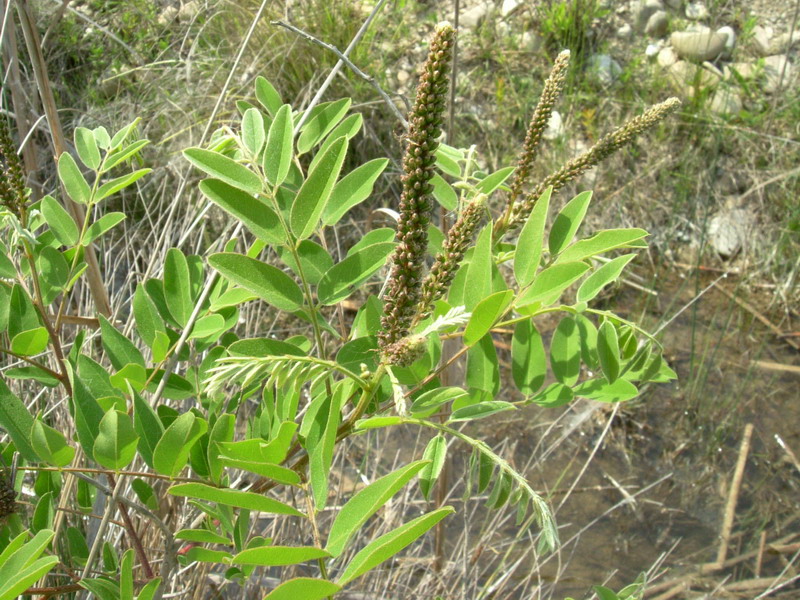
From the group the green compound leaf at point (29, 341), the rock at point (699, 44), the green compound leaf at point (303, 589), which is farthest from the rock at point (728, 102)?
the green compound leaf at point (303, 589)

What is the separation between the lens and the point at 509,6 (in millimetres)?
3393

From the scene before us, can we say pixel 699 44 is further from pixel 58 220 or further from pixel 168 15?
pixel 58 220

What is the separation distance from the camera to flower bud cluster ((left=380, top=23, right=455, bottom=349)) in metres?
0.55

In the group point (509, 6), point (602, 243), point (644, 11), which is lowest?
point (644, 11)

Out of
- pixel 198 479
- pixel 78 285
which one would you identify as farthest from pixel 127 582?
pixel 78 285

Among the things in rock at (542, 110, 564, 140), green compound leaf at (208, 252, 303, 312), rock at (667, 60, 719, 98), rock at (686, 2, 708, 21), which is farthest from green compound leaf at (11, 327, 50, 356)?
rock at (686, 2, 708, 21)

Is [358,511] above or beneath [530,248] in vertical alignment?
beneath

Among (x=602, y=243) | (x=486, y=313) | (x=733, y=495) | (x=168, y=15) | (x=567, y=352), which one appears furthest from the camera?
(x=168, y=15)

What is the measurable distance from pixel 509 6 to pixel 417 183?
3.13 metres

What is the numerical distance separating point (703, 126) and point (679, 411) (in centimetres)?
125

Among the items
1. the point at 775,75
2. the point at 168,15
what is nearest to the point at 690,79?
the point at 775,75

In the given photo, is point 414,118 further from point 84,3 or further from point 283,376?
point 84,3

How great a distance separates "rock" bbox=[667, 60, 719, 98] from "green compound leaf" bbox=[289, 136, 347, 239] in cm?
286

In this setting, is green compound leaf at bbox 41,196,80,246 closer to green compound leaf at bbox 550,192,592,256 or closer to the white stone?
green compound leaf at bbox 550,192,592,256
